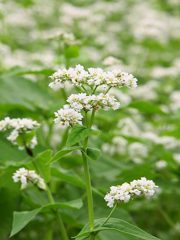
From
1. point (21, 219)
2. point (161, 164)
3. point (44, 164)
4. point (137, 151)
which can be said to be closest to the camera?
point (21, 219)

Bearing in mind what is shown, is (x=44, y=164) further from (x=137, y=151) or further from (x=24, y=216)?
(x=137, y=151)

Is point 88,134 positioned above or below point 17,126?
below

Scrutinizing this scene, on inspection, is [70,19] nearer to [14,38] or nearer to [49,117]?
[14,38]

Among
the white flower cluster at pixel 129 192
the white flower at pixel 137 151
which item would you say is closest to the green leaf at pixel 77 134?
the white flower cluster at pixel 129 192

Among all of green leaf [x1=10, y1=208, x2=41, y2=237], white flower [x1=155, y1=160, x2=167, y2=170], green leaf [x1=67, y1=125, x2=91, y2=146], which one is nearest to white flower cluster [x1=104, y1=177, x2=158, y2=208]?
green leaf [x1=67, y1=125, x2=91, y2=146]

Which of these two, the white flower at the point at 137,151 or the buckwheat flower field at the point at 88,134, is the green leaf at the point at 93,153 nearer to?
the buckwheat flower field at the point at 88,134

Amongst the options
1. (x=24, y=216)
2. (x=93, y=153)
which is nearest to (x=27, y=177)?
(x=24, y=216)

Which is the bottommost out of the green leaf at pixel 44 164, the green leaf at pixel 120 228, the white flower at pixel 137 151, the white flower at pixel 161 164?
the green leaf at pixel 120 228

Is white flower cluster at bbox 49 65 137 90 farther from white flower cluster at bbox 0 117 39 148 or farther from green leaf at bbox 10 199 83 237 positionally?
green leaf at bbox 10 199 83 237
